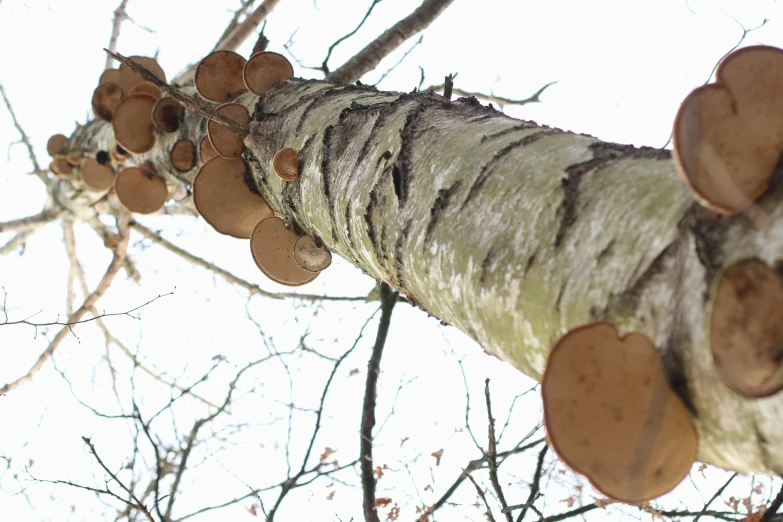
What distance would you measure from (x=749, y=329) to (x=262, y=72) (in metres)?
2.39

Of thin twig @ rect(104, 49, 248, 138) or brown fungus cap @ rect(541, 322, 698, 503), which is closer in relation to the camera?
brown fungus cap @ rect(541, 322, 698, 503)

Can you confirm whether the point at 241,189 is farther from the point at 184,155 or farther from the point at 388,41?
the point at 388,41

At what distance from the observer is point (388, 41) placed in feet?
13.7

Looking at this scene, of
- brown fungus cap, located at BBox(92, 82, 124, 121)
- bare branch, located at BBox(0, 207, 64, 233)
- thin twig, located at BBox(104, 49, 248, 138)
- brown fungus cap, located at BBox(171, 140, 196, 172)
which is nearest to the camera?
thin twig, located at BBox(104, 49, 248, 138)

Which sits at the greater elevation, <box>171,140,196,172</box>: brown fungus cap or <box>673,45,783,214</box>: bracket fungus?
<box>171,140,196,172</box>: brown fungus cap

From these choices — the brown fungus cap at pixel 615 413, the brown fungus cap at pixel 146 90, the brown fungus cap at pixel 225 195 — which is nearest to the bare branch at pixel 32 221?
the brown fungus cap at pixel 146 90

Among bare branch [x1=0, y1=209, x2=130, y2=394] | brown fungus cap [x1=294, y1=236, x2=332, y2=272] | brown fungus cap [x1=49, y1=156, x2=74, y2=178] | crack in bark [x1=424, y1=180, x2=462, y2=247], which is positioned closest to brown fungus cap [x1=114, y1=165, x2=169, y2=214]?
brown fungus cap [x1=49, y1=156, x2=74, y2=178]

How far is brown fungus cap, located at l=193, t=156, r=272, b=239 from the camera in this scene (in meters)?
2.55

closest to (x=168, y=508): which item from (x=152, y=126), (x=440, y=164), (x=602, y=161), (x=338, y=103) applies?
(x=152, y=126)

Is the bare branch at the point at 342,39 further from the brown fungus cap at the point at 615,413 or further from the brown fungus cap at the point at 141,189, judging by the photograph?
Result: the brown fungus cap at the point at 615,413

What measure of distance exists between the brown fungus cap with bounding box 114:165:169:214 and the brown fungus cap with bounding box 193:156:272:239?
141 centimetres

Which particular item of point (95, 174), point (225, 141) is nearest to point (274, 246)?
point (225, 141)

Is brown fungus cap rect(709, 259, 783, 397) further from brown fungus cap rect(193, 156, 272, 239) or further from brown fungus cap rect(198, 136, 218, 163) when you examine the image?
Answer: brown fungus cap rect(198, 136, 218, 163)

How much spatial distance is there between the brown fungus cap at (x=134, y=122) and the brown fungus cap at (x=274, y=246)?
1.51 metres
